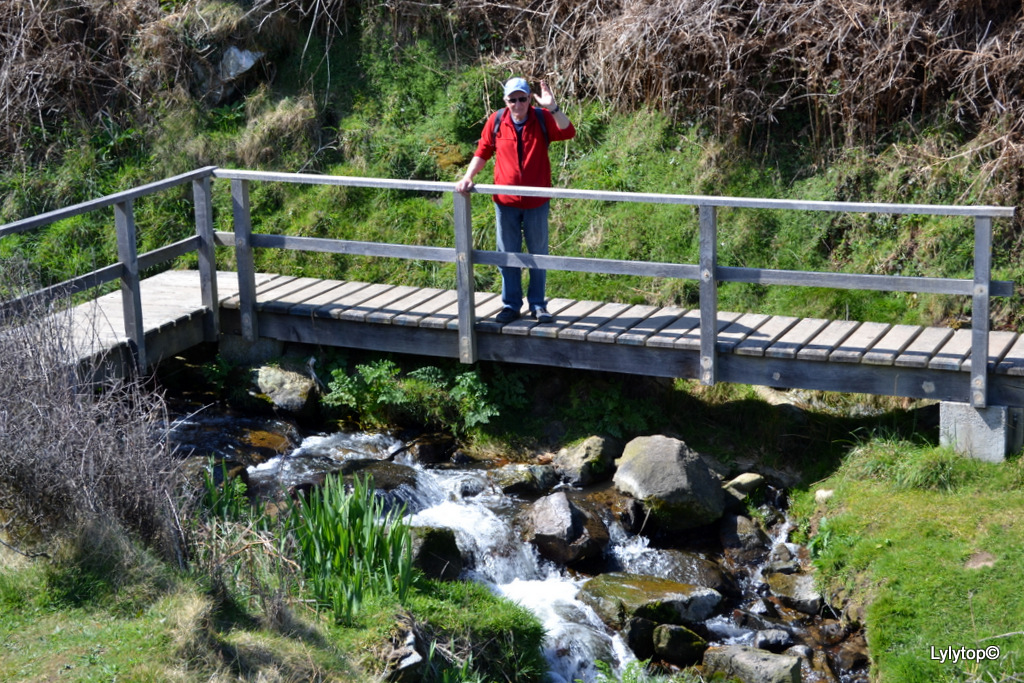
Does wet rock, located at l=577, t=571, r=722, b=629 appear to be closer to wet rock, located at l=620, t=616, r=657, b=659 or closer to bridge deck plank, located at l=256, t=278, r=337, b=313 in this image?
wet rock, located at l=620, t=616, r=657, b=659

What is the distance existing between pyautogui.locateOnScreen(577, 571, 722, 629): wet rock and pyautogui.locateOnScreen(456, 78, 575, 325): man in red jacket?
2.21 m

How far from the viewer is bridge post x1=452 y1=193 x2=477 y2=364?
8.15 metres

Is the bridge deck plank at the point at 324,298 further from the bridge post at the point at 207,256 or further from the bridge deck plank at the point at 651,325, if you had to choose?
the bridge deck plank at the point at 651,325

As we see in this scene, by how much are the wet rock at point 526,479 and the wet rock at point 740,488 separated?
1.18m

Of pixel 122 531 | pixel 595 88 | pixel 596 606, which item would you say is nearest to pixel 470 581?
pixel 596 606

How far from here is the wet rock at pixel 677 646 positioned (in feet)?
20.7

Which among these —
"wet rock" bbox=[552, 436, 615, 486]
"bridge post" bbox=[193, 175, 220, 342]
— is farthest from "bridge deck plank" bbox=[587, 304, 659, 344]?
"bridge post" bbox=[193, 175, 220, 342]

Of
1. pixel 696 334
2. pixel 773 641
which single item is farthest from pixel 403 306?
pixel 773 641

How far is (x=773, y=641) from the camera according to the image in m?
6.38

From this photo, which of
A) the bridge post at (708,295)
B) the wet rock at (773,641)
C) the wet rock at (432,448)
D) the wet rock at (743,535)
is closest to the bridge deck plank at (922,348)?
the bridge post at (708,295)

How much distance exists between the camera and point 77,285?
7.57m

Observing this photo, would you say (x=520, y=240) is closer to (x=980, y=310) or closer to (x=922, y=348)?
(x=922, y=348)

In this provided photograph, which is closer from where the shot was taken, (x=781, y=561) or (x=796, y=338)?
(x=781, y=561)

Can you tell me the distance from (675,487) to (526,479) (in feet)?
3.58
